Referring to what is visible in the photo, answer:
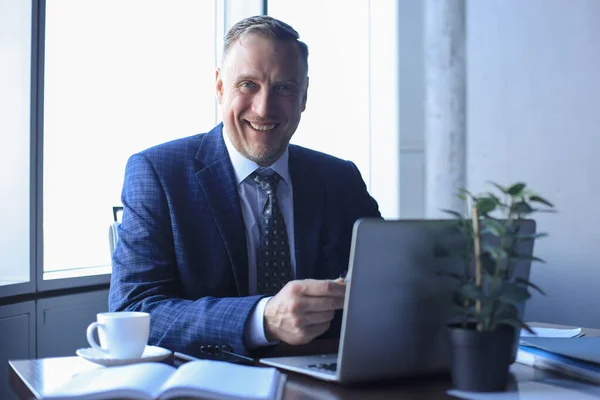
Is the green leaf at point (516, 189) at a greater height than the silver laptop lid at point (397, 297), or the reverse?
the green leaf at point (516, 189)

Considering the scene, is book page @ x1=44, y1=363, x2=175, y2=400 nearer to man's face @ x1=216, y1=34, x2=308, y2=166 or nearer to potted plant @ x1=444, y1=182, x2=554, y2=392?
potted plant @ x1=444, y1=182, x2=554, y2=392

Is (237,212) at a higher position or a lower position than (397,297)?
higher

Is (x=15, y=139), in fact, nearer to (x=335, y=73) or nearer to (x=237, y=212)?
(x=237, y=212)

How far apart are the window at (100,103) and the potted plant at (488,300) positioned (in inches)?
77.3

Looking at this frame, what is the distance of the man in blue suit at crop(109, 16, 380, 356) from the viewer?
4.73 ft

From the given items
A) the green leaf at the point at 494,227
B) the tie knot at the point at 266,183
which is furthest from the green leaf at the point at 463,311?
the tie knot at the point at 266,183

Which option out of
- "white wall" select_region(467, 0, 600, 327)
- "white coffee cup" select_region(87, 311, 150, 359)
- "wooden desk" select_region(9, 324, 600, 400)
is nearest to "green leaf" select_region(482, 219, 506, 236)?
"wooden desk" select_region(9, 324, 600, 400)

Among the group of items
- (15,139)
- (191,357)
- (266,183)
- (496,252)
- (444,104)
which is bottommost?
(191,357)

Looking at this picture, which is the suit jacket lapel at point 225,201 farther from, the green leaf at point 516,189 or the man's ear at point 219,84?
the green leaf at point 516,189

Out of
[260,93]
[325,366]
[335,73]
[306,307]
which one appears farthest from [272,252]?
[335,73]

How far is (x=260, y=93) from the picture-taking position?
1.95 meters

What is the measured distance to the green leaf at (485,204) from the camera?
103 centimetres

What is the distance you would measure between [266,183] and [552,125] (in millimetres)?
1336

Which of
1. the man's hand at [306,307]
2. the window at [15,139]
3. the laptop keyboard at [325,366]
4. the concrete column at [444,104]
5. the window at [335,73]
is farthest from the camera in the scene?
the window at [335,73]
